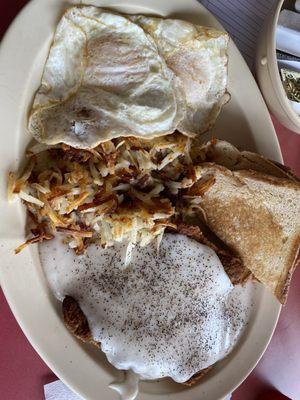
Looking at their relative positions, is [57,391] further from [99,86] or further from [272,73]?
[272,73]

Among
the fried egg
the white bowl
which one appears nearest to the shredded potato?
the fried egg

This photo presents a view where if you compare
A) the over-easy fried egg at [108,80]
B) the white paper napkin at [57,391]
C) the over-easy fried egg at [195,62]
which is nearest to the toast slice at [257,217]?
the over-easy fried egg at [195,62]

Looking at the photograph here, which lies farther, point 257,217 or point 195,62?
point 257,217

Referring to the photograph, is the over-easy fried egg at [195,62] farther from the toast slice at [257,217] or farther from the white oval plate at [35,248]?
the toast slice at [257,217]

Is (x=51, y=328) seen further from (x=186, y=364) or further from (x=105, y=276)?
(x=186, y=364)

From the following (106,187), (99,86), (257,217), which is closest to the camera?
(99,86)

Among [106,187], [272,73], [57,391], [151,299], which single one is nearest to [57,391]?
[57,391]

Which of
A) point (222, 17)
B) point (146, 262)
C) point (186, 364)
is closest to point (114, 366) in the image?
point (186, 364)
